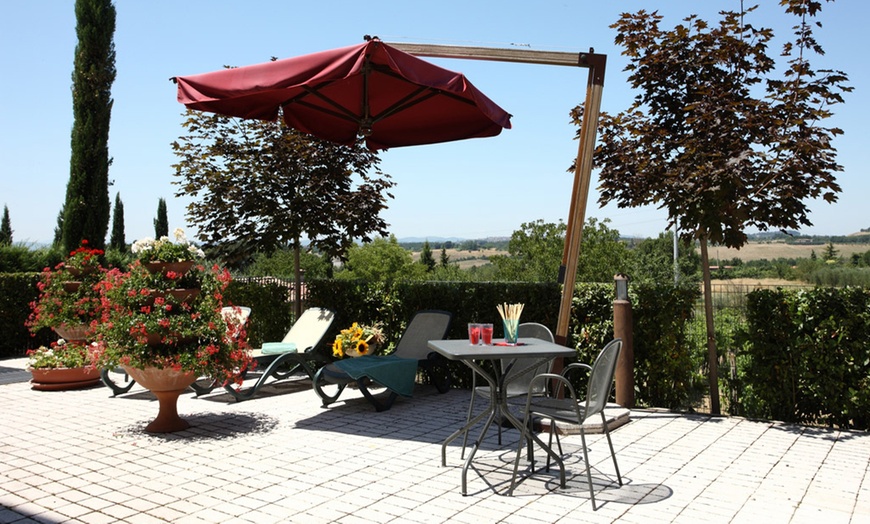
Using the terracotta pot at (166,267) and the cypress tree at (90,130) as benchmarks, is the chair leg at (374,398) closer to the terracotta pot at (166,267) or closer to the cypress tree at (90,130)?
the terracotta pot at (166,267)

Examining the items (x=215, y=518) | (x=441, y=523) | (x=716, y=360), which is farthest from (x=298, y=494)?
(x=716, y=360)

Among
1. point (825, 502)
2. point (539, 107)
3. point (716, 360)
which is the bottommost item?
point (825, 502)

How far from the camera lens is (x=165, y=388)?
219 inches

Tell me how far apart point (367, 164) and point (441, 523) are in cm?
633

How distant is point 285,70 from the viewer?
4.70 meters

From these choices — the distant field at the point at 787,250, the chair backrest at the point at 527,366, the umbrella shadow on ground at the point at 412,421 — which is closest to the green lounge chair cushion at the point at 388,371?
the umbrella shadow on ground at the point at 412,421

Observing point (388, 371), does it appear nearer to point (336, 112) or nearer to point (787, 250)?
point (336, 112)

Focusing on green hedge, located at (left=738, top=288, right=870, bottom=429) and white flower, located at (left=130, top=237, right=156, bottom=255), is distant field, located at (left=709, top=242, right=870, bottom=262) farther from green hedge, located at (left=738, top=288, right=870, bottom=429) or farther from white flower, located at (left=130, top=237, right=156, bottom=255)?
white flower, located at (left=130, top=237, right=156, bottom=255)

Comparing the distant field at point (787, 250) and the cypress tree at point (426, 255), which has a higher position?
the cypress tree at point (426, 255)

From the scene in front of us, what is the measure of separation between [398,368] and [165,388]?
2.17m

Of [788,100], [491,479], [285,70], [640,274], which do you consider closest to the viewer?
[491,479]

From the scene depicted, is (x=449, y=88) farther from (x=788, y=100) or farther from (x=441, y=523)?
(x=788, y=100)

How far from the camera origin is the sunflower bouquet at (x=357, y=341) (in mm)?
7641

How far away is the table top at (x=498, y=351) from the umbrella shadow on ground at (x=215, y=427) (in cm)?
207
